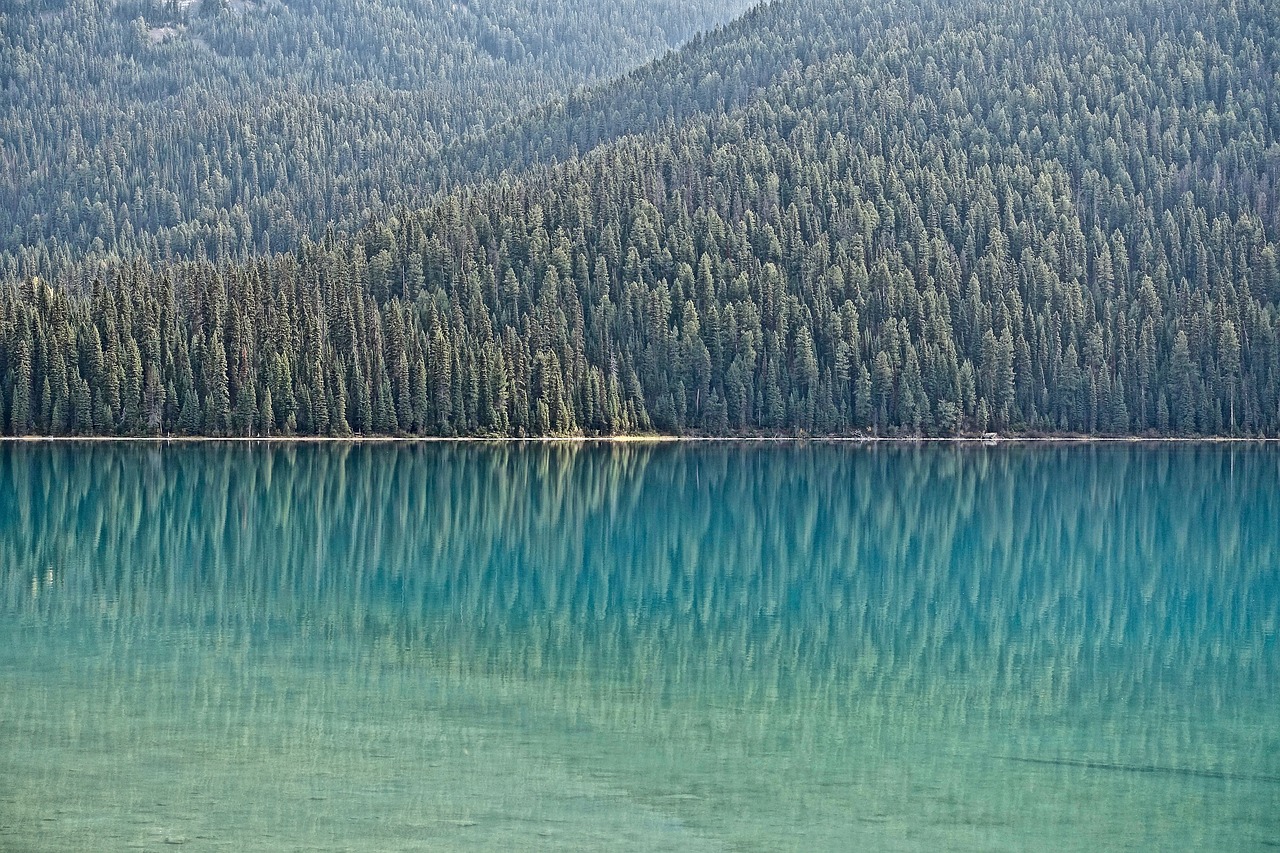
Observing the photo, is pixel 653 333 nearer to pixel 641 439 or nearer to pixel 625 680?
pixel 641 439

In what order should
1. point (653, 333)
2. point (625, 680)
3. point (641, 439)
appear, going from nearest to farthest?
point (625, 680), point (641, 439), point (653, 333)

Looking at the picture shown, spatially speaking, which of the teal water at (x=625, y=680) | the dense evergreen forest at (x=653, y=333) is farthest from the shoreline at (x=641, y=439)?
the teal water at (x=625, y=680)

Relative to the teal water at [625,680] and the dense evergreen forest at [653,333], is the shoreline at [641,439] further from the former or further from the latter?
the teal water at [625,680]

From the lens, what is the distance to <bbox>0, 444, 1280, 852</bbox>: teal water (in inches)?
914

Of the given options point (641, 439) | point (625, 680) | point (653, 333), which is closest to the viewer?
point (625, 680)

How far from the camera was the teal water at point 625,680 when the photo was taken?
76.1ft

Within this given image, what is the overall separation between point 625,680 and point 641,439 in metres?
122

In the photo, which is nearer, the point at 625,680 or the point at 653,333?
the point at 625,680

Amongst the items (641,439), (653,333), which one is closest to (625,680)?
(641,439)

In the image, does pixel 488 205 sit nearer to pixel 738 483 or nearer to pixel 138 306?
pixel 138 306

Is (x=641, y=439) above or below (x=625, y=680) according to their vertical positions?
above

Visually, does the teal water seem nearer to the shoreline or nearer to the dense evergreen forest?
the shoreline

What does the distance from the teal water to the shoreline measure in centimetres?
6452

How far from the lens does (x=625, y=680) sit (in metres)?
32.2
